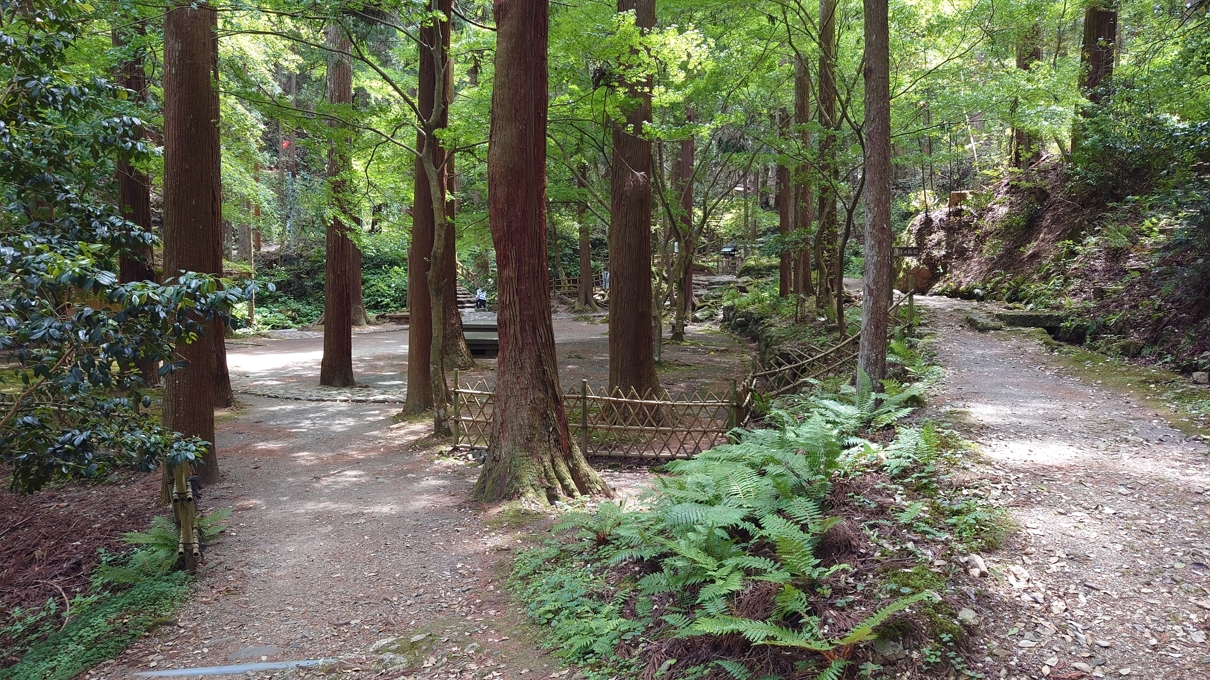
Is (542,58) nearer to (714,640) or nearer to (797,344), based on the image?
(714,640)

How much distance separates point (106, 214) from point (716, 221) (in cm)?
3641

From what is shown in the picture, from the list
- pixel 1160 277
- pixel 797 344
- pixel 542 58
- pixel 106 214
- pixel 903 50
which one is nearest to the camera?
pixel 106 214

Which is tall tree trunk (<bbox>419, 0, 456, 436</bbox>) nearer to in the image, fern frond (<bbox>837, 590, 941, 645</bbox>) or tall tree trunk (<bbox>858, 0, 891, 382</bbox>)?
tall tree trunk (<bbox>858, 0, 891, 382</bbox>)

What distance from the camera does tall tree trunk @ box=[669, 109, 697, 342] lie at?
16.5 m

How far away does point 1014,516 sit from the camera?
4293 mm

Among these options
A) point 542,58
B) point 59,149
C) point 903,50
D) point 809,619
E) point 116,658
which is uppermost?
point 903,50

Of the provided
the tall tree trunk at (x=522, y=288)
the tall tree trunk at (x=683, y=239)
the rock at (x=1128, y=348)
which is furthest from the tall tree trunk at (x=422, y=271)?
the rock at (x=1128, y=348)

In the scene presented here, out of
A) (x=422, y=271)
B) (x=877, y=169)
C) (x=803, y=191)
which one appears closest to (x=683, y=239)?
(x=803, y=191)

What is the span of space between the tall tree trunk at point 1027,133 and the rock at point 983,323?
5393 millimetres

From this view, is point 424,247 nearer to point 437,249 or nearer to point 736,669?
point 437,249

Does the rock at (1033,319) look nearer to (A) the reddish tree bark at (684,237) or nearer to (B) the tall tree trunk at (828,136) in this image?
(B) the tall tree trunk at (828,136)

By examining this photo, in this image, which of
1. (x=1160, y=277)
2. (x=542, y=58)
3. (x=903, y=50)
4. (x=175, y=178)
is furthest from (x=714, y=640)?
(x=903, y=50)

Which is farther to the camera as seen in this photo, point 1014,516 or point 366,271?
point 366,271

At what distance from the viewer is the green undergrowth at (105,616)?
4.14 metres
